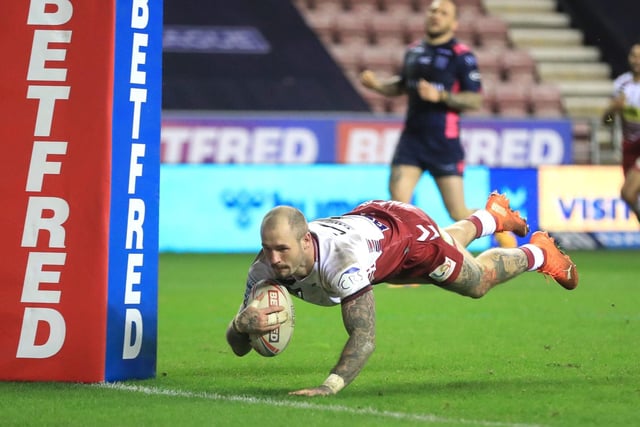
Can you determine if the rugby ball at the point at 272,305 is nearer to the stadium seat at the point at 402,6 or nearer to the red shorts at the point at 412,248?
the red shorts at the point at 412,248

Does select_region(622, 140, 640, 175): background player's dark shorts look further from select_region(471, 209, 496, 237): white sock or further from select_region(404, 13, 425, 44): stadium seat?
select_region(404, 13, 425, 44): stadium seat

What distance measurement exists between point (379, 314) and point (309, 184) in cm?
720

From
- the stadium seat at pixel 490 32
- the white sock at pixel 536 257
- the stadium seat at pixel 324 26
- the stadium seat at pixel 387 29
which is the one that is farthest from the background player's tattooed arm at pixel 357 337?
the stadium seat at pixel 490 32

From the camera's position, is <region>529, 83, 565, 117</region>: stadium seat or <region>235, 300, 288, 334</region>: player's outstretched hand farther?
<region>529, 83, 565, 117</region>: stadium seat

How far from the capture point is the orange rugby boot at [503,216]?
750 cm

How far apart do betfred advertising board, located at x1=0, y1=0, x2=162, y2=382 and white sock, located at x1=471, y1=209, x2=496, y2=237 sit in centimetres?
220

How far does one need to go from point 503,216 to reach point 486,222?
19cm

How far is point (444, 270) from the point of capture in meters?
6.23

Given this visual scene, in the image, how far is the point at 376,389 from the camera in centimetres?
578

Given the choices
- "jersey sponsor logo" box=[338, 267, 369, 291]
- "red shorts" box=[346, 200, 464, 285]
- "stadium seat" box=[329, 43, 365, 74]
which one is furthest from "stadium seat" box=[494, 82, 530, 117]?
"jersey sponsor logo" box=[338, 267, 369, 291]

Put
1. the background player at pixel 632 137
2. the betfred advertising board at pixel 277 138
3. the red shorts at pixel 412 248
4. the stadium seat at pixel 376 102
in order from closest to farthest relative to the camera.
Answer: the red shorts at pixel 412 248 → the background player at pixel 632 137 → the betfred advertising board at pixel 277 138 → the stadium seat at pixel 376 102

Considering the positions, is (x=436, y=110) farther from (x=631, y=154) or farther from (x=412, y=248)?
(x=412, y=248)

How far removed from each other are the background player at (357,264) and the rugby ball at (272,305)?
0.15 ft

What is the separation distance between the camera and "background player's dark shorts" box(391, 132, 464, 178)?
10.6 metres
